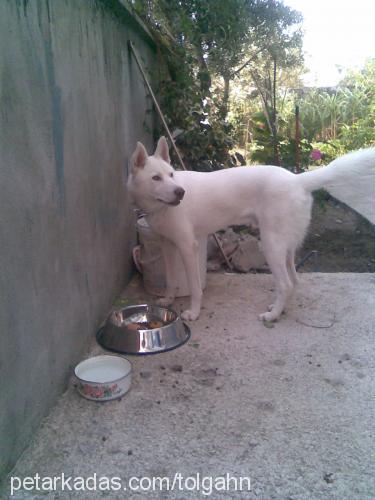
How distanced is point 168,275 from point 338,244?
2333 millimetres

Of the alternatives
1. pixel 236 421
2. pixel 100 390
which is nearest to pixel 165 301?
pixel 100 390

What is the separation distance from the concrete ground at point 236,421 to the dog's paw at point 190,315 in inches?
4.1

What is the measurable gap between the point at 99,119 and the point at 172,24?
2585mm

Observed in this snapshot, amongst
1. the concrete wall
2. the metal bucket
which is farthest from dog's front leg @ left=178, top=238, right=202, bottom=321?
the concrete wall

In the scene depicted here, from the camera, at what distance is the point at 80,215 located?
2.52 metres

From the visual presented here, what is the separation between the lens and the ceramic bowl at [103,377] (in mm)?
2174

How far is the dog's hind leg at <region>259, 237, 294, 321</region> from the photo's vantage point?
3141 millimetres

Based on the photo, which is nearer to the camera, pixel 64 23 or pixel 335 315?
pixel 64 23

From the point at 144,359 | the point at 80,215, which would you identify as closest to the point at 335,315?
the point at 144,359

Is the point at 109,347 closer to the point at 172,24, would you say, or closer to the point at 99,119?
the point at 99,119

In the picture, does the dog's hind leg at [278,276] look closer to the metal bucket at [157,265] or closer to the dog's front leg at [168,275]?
the metal bucket at [157,265]

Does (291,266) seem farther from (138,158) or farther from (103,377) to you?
(103,377)

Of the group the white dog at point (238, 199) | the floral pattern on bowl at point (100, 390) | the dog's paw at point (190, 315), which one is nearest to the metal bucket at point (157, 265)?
the white dog at point (238, 199)

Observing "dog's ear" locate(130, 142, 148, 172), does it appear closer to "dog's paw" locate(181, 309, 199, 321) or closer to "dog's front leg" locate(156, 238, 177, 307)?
"dog's front leg" locate(156, 238, 177, 307)
